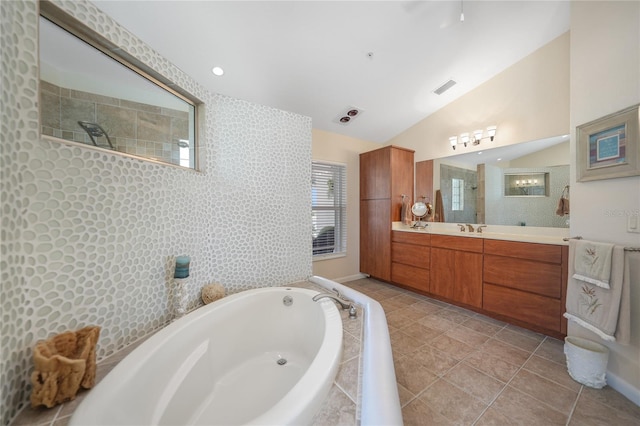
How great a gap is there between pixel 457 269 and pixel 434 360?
1.27 metres

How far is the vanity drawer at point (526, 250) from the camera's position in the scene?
1990 millimetres

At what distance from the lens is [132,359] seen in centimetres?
90

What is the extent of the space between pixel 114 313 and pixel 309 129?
205 centimetres

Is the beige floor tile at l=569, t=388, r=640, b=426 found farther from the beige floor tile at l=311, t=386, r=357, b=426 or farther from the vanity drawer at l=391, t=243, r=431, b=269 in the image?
the vanity drawer at l=391, t=243, r=431, b=269

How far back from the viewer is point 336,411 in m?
0.77

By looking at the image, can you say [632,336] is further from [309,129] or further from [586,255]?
[309,129]

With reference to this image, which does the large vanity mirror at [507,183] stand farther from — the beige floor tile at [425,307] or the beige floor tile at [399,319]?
the beige floor tile at [399,319]

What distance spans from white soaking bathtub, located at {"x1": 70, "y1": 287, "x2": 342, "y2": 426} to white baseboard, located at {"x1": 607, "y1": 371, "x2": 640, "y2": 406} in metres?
1.94

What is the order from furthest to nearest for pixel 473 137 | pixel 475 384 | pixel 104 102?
pixel 473 137 → pixel 475 384 → pixel 104 102

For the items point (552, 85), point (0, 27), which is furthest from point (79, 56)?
point (552, 85)

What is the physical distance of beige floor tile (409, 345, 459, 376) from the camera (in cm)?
169

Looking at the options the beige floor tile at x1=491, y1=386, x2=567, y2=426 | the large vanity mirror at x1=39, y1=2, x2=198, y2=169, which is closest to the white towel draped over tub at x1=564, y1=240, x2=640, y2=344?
the beige floor tile at x1=491, y1=386, x2=567, y2=426

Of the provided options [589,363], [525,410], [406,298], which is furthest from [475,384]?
[406,298]

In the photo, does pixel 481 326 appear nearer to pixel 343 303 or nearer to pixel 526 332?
pixel 526 332
